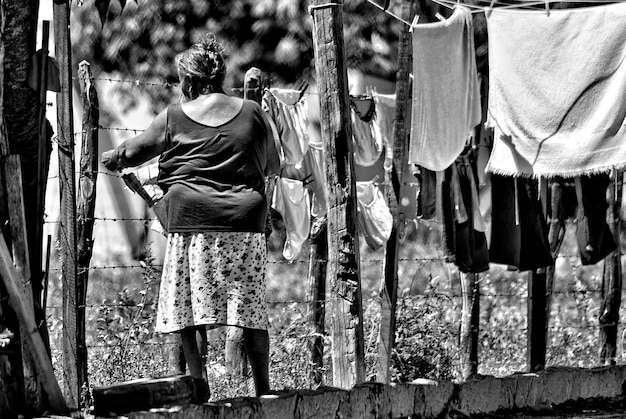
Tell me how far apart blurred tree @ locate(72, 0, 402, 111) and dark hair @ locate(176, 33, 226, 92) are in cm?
993

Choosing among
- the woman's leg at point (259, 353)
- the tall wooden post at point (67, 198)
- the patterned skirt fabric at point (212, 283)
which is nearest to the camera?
the patterned skirt fabric at point (212, 283)

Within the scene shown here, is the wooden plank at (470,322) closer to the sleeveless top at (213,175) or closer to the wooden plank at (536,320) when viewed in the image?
the wooden plank at (536,320)

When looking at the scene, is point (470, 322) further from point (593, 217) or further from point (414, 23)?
point (414, 23)

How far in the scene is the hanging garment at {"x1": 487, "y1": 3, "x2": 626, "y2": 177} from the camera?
7.77 m

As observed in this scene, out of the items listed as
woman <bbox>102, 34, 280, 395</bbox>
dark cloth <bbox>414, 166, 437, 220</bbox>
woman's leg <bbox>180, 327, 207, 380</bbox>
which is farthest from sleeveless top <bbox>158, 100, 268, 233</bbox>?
dark cloth <bbox>414, 166, 437, 220</bbox>

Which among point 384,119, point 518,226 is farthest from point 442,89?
point 384,119

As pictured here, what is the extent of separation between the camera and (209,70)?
19.9 feet

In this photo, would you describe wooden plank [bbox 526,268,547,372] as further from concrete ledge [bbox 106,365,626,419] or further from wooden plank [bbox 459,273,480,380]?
concrete ledge [bbox 106,365,626,419]

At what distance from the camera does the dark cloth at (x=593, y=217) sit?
28.2 ft

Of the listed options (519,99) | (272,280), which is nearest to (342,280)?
(519,99)

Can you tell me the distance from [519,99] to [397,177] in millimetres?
1060

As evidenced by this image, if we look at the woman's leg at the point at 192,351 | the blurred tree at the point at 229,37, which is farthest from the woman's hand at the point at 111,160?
the blurred tree at the point at 229,37

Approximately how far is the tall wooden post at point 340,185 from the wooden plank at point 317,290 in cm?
209

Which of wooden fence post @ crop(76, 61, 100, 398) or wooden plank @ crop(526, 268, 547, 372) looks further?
wooden plank @ crop(526, 268, 547, 372)
